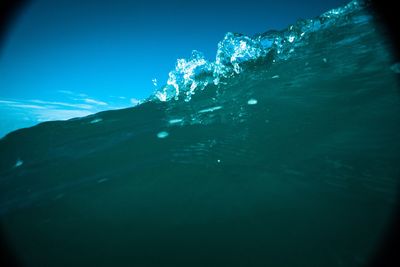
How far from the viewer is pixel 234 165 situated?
27.8 ft

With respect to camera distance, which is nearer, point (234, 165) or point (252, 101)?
point (234, 165)

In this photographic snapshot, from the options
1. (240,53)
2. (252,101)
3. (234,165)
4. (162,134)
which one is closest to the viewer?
(234,165)

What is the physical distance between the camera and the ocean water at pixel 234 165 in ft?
16.9

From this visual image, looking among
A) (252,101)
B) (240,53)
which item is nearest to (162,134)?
(252,101)

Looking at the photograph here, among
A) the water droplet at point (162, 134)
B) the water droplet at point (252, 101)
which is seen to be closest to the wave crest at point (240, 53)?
the water droplet at point (252, 101)

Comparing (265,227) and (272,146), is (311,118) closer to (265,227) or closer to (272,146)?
(272,146)

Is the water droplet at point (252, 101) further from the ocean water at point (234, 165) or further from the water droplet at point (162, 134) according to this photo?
the water droplet at point (162, 134)

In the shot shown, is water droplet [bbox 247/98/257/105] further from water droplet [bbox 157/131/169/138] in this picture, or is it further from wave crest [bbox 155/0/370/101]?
water droplet [bbox 157/131/169/138]

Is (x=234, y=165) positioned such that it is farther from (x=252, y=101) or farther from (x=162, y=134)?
(x=252, y=101)

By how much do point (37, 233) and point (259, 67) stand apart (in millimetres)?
11665

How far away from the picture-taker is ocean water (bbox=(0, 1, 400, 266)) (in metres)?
5.14

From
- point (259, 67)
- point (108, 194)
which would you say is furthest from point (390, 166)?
point (108, 194)

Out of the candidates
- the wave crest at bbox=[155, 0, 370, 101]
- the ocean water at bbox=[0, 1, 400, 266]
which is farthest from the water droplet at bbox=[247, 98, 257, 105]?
the wave crest at bbox=[155, 0, 370, 101]

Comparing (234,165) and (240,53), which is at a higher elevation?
(240,53)
